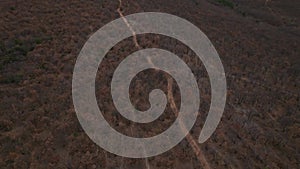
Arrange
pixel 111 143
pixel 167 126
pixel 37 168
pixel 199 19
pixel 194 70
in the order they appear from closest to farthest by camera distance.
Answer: pixel 37 168 → pixel 111 143 → pixel 167 126 → pixel 194 70 → pixel 199 19

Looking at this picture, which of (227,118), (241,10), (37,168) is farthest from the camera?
(241,10)

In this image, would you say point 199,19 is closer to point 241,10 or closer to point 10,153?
point 241,10

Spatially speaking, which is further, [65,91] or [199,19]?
[199,19]

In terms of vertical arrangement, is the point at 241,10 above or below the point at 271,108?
below

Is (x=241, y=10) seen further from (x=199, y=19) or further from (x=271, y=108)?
(x=271, y=108)

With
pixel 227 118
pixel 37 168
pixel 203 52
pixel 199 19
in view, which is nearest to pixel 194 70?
pixel 203 52

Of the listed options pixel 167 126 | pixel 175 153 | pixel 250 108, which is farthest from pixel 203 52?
pixel 175 153
